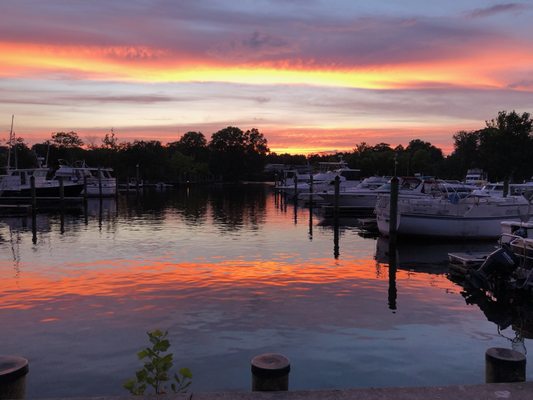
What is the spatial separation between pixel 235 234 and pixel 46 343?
723 inches

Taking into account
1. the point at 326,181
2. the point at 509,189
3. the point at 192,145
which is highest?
the point at 192,145

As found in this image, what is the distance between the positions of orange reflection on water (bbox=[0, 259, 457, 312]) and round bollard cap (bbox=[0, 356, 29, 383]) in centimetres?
720

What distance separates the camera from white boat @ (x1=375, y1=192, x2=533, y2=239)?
82.4ft

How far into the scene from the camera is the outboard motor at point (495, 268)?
1404 cm

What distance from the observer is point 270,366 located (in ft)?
16.8

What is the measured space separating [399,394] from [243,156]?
6761 inches

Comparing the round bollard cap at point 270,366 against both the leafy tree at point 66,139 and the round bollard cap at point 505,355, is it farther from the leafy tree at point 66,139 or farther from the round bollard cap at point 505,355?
the leafy tree at point 66,139

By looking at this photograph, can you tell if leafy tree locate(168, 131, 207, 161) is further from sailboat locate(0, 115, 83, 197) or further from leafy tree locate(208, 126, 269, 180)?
sailboat locate(0, 115, 83, 197)

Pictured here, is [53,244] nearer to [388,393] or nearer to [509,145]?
[388,393]

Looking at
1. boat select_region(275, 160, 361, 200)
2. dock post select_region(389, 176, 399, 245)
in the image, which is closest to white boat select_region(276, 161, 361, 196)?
boat select_region(275, 160, 361, 200)

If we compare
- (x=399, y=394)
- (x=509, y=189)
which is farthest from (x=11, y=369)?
(x=509, y=189)

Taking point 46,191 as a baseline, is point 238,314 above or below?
below

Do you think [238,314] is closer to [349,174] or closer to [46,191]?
[46,191]

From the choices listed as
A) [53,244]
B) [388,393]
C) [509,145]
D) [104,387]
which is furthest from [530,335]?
[509,145]
